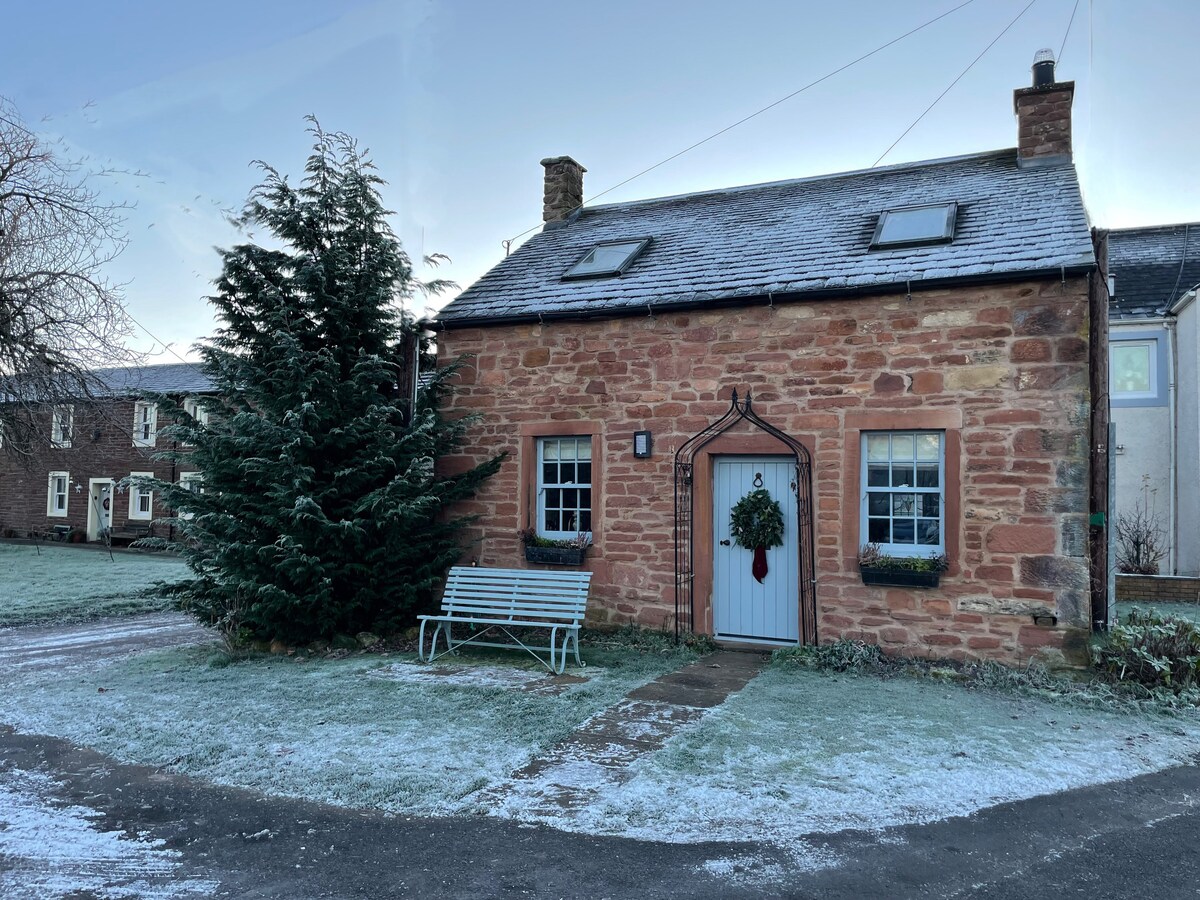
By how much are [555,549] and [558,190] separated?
687cm

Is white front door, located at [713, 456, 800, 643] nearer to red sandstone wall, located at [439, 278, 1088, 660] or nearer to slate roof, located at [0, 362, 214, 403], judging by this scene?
red sandstone wall, located at [439, 278, 1088, 660]

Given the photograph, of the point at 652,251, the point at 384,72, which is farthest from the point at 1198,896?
the point at 384,72

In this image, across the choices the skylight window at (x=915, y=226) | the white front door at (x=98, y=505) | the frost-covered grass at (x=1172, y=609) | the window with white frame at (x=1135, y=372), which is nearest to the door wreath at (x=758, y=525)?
the skylight window at (x=915, y=226)

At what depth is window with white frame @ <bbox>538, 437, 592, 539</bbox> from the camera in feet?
31.1

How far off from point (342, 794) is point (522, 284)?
7.49 metres

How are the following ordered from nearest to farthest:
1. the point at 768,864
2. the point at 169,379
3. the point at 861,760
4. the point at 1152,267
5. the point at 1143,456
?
the point at 768,864 → the point at 861,760 → the point at 1143,456 → the point at 1152,267 → the point at 169,379

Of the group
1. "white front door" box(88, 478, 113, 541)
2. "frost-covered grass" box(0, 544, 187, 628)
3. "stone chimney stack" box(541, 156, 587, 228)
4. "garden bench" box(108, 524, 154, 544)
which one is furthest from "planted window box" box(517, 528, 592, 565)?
"white front door" box(88, 478, 113, 541)

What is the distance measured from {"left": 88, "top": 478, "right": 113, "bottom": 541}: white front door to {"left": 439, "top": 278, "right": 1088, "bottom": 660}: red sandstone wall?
23670mm

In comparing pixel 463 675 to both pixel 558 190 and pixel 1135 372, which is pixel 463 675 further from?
pixel 1135 372

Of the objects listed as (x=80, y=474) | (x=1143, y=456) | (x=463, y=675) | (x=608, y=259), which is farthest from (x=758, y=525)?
(x=80, y=474)

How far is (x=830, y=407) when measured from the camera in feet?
27.0

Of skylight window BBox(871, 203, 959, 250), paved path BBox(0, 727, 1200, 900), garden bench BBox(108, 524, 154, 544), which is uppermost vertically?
skylight window BBox(871, 203, 959, 250)

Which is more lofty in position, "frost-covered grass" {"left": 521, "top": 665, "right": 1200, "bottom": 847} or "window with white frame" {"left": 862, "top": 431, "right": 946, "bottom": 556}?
"window with white frame" {"left": 862, "top": 431, "right": 946, "bottom": 556}

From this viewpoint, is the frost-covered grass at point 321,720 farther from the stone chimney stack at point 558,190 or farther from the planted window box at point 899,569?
the stone chimney stack at point 558,190
